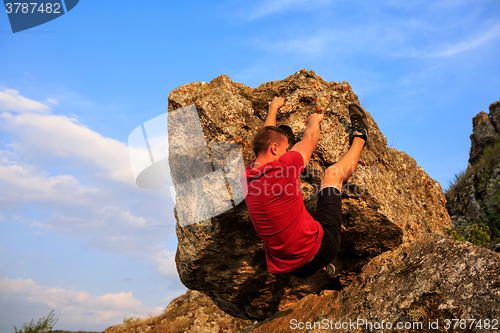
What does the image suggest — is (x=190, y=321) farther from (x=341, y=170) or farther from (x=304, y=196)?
(x=341, y=170)

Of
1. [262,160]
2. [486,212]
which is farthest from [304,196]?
[486,212]

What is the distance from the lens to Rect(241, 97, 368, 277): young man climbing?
3.68 m

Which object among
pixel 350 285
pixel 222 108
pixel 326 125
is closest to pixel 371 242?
pixel 350 285

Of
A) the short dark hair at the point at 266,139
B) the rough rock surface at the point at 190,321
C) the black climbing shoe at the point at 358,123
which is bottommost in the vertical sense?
the rough rock surface at the point at 190,321

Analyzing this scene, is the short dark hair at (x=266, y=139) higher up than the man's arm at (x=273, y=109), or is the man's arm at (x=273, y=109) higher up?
the man's arm at (x=273, y=109)

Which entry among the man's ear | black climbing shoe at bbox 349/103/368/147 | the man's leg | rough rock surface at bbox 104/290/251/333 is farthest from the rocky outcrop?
rough rock surface at bbox 104/290/251/333

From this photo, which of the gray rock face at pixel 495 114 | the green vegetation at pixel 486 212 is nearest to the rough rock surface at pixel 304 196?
the green vegetation at pixel 486 212

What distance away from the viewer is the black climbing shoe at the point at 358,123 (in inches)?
174

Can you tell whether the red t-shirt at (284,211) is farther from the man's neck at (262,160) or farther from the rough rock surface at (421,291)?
the rough rock surface at (421,291)

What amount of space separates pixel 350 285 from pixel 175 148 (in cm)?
344

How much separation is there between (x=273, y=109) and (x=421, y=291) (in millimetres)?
2984

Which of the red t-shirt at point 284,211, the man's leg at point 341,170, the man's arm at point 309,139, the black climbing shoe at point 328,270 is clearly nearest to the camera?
the red t-shirt at point 284,211

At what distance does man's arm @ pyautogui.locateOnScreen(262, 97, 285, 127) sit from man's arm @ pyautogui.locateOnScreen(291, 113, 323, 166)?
0.50m

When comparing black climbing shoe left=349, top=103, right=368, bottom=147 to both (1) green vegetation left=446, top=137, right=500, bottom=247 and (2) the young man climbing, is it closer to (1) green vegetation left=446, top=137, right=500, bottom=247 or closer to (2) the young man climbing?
(2) the young man climbing
